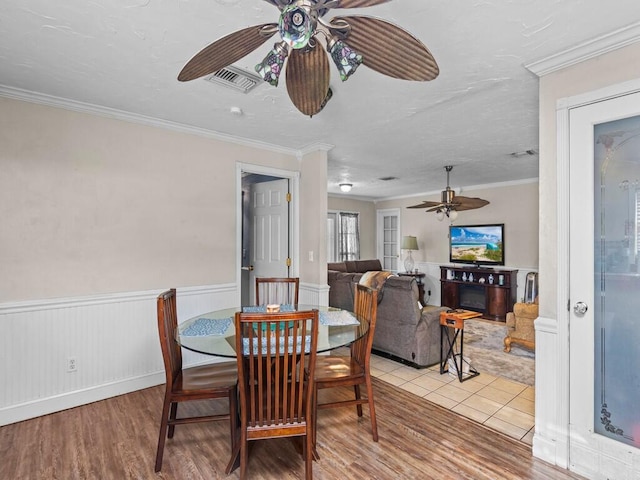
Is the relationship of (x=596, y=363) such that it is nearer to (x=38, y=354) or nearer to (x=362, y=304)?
(x=362, y=304)

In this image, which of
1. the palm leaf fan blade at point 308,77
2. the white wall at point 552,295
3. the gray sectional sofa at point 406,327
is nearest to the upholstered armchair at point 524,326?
the gray sectional sofa at point 406,327

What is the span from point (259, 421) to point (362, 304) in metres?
1.19

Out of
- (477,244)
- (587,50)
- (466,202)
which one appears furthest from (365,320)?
(477,244)

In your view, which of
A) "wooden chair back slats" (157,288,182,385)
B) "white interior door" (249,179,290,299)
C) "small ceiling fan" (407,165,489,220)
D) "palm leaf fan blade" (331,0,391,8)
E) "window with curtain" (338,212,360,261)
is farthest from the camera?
"window with curtain" (338,212,360,261)

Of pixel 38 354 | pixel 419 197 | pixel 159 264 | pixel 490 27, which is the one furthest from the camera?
pixel 419 197

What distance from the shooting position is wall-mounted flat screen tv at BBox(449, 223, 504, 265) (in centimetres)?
616

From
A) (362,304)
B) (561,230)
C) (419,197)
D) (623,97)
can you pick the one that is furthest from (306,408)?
(419,197)

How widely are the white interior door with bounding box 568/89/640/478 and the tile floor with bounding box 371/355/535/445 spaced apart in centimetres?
49

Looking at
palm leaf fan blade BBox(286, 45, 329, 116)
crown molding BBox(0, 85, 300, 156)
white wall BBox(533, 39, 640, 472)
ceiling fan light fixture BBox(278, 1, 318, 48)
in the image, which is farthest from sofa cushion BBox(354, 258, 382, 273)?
ceiling fan light fixture BBox(278, 1, 318, 48)

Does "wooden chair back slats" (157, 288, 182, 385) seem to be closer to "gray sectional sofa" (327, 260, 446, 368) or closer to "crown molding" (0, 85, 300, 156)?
"crown molding" (0, 85, 300, 156)

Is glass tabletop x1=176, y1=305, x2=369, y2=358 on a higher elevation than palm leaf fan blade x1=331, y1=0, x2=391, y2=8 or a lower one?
lower

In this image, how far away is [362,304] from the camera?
264 cm

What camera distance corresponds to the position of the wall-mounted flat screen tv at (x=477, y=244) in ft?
20.2

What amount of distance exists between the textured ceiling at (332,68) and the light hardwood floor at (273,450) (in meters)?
2.47
